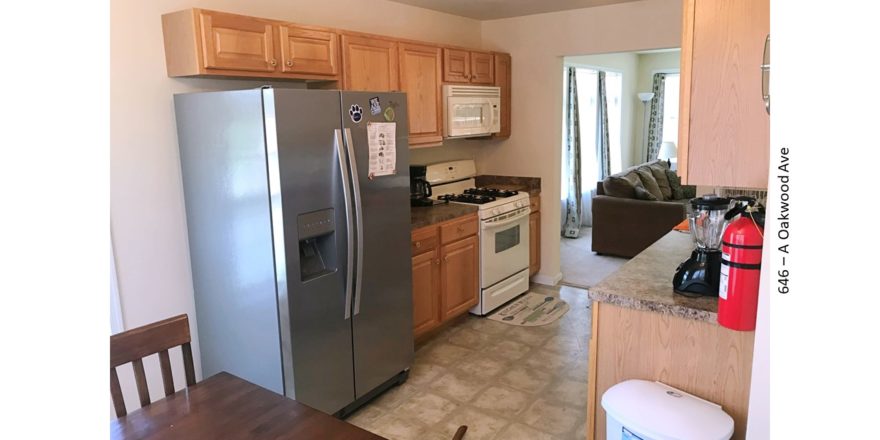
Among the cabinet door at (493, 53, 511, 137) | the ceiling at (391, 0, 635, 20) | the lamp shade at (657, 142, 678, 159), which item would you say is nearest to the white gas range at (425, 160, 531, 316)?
the cabinet door at (493, 53, 511, 137)

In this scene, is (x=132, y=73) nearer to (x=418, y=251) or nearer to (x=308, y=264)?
(x=308, y=264)

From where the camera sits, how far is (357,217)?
2.65 meters

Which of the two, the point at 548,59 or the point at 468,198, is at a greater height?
the point at 548,59

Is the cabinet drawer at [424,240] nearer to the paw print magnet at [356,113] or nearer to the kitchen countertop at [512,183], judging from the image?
the paw print magnet at [356,113]

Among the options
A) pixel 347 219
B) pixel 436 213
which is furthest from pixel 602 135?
pixel 347 219

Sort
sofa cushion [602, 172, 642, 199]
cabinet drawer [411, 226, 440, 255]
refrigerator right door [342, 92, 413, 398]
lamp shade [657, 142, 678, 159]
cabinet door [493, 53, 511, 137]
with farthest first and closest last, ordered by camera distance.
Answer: lamp shade [657, 142, 678, 159]
sofa cushion [602, 172, 642, 199]
cabinet door [493, 53, 511, 137]
cabinet drawer [411, 226, 440, 255]
refrigerator right door [342, 92, 413, 398]

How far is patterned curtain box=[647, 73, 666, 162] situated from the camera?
27.1 feet

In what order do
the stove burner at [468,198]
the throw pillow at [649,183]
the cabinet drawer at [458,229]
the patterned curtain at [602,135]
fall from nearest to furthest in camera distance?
the cabinet drawer at [458,229], the stove burner at [468,198], the throw pillow at [649,183], the patterned curtain at [602,135]

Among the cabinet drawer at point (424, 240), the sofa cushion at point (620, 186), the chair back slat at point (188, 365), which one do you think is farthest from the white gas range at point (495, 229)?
the chair back slat at point (188, 365)

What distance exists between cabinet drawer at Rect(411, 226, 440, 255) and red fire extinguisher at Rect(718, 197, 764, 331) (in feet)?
6.59

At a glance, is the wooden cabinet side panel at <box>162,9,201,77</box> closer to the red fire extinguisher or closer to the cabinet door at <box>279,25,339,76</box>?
the cabinet door at <box>279,25,339,76</box>

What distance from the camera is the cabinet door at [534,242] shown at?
189 inches

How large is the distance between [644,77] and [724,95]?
7452 mm

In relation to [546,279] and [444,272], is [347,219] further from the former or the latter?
[546,279]
